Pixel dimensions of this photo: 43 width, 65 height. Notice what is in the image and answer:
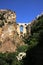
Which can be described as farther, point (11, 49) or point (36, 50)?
point (11, 49)

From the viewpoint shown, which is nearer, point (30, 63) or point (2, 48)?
point (30, 63)

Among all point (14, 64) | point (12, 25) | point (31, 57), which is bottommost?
point (14, 64)

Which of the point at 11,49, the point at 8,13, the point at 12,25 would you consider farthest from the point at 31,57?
the point at 8,13

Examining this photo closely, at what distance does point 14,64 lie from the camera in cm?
4462

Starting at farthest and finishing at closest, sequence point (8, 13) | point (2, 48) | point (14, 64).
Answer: point (8, 13) → point (2, 48) → point (14, 64)

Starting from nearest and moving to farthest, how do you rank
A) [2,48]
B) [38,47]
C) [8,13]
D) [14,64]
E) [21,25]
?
[38,47], [14,64], [2,48], [8,13], [21,25]

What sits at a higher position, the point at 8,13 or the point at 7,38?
the point at 8,13

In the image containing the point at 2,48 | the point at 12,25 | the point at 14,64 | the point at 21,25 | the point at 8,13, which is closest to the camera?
the point at 14,64

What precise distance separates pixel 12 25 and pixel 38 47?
31466 millimetres

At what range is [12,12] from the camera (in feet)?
246

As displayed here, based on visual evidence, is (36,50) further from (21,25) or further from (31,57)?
(21,25)

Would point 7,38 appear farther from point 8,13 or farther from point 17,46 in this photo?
point 8,13

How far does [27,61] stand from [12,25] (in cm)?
2971

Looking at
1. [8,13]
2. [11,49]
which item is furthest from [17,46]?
[8,13]
